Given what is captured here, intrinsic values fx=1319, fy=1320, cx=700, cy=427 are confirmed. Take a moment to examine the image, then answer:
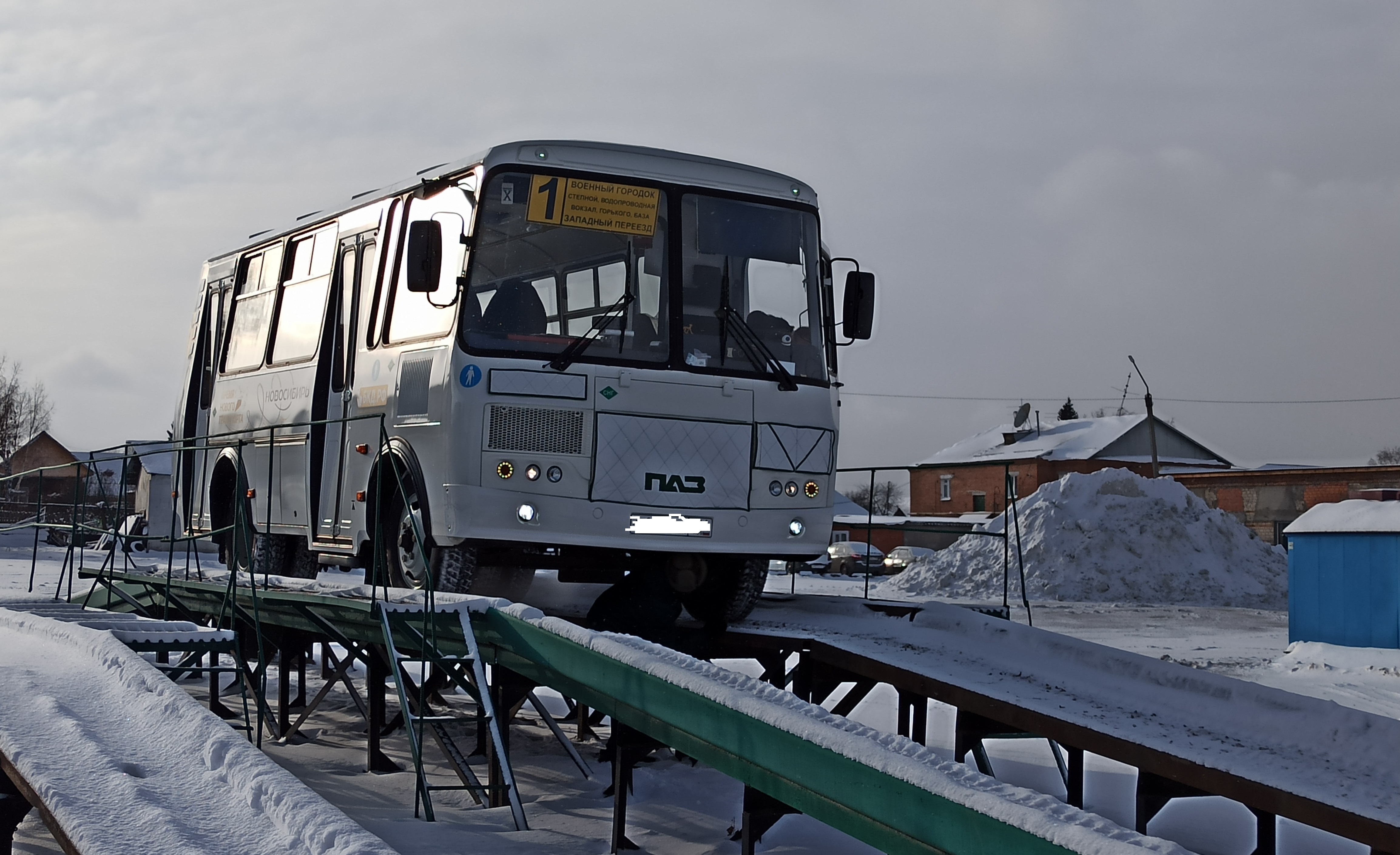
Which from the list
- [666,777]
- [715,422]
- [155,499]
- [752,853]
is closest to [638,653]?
[752,853]

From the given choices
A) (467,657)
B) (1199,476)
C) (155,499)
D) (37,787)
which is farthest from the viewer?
(1199,476)

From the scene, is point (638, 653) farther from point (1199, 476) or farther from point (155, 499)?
point (1199, 476)

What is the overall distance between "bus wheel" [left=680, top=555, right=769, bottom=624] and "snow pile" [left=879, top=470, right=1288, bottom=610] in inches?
765

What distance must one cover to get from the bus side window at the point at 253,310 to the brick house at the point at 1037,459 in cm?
5143

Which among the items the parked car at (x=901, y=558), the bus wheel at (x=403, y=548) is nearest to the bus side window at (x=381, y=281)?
the bus wheel at (x=403, y=548)

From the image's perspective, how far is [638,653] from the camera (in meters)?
6.33

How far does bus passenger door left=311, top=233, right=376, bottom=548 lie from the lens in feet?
30.7

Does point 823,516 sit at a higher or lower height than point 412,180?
lower

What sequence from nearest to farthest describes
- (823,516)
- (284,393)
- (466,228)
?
1. (466,228)
2. (823,516)
3. (284,393)

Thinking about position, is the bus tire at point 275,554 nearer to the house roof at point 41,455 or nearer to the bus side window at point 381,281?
the bus side window at point 381,281

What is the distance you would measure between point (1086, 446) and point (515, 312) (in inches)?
2501

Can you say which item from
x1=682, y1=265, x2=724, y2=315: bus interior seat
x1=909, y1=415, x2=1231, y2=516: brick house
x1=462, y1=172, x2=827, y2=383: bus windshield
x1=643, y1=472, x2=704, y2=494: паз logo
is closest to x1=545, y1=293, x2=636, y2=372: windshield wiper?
x1=462, y1=172, x2=827, y2=383: bus windshield

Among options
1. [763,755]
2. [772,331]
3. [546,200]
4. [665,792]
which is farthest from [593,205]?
[665,792]

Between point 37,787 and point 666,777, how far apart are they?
5766mm
